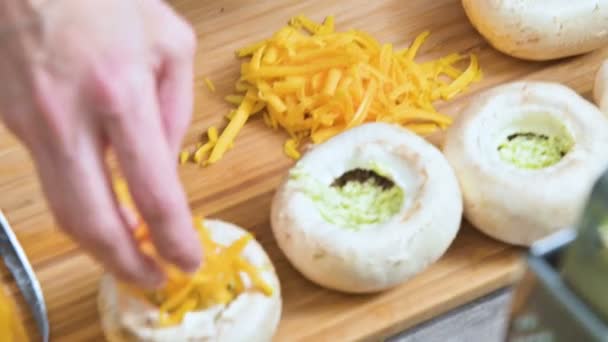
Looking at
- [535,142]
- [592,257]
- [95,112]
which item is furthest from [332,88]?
[592,257]

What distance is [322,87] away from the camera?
1377 millimetres

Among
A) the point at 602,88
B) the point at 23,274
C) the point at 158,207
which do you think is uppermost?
the point at 158,207

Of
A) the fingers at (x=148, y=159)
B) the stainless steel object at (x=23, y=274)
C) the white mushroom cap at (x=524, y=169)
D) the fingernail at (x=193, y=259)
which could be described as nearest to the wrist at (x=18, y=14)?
the fingers at (x=148, y=159)

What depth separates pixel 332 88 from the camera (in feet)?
4.44

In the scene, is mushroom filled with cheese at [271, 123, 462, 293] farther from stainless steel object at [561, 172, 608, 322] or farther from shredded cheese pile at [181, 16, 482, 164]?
stainless steel object at [561, 172, 608, 322]

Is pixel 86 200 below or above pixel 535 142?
above

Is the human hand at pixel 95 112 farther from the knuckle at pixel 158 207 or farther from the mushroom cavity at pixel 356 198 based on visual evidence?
the mushroom cavity at pixel 356 198

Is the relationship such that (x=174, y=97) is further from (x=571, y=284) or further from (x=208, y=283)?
(x=571, y=284)

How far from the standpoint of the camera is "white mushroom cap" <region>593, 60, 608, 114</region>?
1.31 metres

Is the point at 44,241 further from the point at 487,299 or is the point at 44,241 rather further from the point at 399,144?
the point at 487,299

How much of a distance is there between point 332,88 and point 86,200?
0.67 metres

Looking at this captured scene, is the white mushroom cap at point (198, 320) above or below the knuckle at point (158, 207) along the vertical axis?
below

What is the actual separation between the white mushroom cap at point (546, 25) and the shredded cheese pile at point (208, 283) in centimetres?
64

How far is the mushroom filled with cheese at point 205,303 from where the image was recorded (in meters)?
1.03
